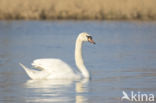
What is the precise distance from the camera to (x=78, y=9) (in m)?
32.5

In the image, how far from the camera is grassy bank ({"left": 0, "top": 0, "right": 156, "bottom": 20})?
105 ft

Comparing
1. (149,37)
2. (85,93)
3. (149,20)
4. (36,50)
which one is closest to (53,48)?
(36,50)

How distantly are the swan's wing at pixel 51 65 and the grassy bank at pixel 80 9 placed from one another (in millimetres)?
18824

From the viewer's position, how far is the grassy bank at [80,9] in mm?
31891

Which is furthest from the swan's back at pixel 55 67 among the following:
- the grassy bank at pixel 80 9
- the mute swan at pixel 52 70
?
the grassy bank at pixel 80 9

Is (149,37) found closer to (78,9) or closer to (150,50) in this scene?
(150,50)

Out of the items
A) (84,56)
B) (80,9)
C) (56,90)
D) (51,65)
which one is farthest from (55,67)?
(80,9)

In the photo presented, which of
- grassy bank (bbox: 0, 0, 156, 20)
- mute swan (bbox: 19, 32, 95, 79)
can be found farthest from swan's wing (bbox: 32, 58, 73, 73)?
grassy bank (bbox: 0, 0, 156, 20)

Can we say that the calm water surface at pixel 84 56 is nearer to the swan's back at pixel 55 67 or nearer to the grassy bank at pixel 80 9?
the swan's back at pixel 55 67

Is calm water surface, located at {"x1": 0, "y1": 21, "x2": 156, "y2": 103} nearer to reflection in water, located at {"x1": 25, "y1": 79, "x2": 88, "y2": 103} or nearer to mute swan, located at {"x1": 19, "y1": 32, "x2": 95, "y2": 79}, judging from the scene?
reflection in water, located at {"x1": 25, "y1": 79, "x2": 88, "y2": 103}

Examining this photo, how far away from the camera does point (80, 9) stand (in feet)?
107

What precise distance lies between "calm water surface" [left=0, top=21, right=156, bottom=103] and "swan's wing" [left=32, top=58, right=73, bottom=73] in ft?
0.94

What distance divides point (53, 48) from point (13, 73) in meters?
5.84

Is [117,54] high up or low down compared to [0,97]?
up
